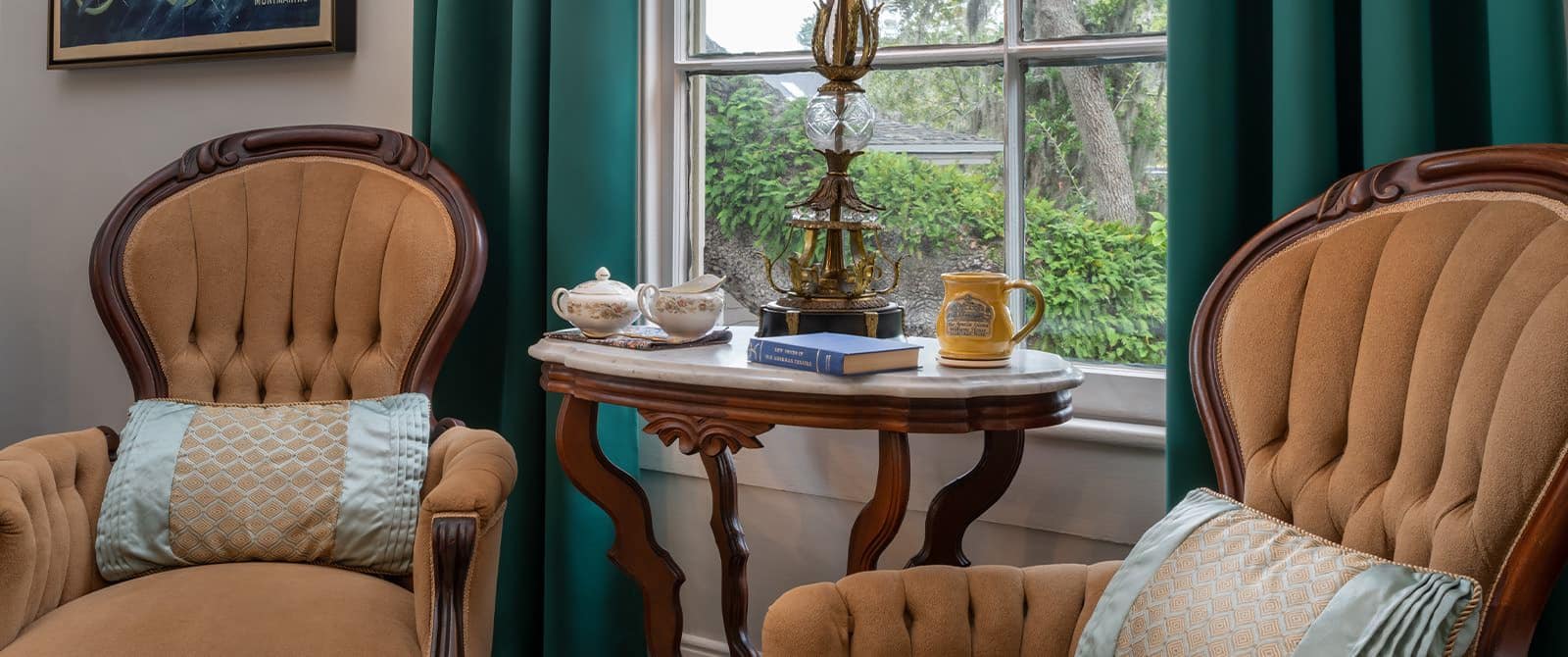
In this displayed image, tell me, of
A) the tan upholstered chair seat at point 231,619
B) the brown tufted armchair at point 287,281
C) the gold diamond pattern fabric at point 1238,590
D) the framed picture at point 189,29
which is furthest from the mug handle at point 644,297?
the framed picture at point 189,29

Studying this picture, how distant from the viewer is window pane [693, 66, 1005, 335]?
2.09 metres

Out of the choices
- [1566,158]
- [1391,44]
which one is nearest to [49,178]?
[1391,44]

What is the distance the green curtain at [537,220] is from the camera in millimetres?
2090

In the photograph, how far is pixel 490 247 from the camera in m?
2.26

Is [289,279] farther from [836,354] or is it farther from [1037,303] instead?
[1037,303]

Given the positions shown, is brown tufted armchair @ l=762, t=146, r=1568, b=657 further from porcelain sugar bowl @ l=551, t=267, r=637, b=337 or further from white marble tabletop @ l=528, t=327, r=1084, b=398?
porcelain sugar bowl @ l=551, t=267, r=637, b=337

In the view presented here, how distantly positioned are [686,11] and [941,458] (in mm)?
1051

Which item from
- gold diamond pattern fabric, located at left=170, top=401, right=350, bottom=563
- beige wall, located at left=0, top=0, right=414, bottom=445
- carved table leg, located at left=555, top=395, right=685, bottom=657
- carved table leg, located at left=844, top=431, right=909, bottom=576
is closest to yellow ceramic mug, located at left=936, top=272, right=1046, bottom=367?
carved table leg, located at left=844, top=431, right=909, bottom=576

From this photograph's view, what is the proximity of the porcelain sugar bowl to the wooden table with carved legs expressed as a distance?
6cm

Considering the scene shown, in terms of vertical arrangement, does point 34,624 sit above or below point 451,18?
below

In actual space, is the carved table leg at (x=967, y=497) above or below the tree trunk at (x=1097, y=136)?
below

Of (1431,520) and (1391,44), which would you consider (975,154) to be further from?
(1431,520)

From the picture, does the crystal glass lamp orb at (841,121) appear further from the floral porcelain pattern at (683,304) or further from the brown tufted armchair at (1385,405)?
the brown tufted armchair at (1385,405)

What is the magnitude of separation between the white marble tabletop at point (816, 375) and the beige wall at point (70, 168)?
1333 millimetres
